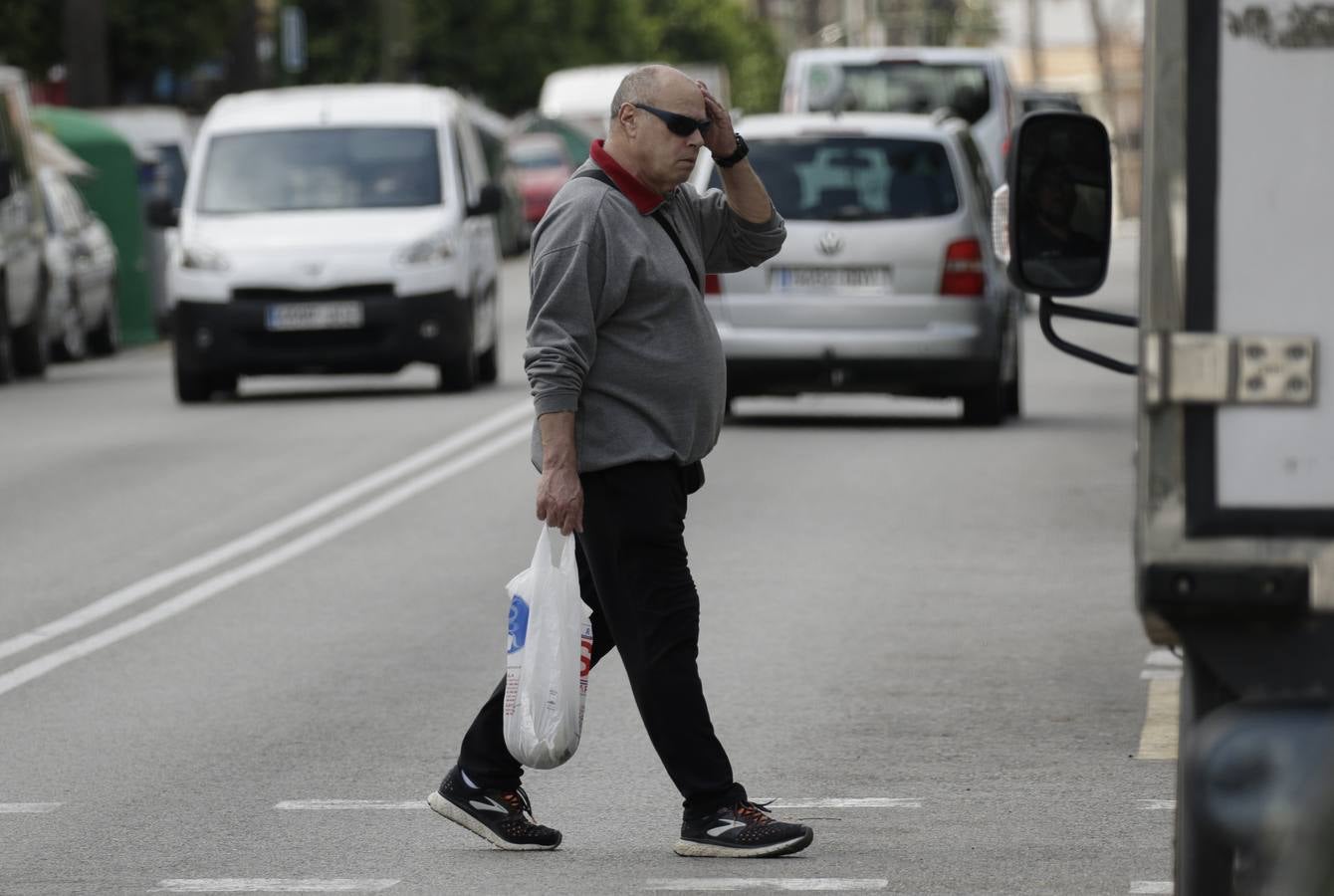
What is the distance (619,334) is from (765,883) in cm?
117

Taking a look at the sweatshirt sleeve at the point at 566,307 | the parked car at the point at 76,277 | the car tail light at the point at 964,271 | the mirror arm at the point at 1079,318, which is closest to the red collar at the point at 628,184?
the sweatshirt sleeve at the point at 566,307

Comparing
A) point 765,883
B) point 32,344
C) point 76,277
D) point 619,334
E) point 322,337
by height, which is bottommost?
point 32,344

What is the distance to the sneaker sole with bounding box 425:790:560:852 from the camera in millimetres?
Answer: 7078

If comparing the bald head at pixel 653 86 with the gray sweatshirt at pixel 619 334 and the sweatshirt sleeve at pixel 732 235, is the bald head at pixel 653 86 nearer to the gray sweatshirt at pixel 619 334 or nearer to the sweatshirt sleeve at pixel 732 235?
the gray sweatshirt at pixel 619 334

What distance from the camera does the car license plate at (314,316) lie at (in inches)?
818

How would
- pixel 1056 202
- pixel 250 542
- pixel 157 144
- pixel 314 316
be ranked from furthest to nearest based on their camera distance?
pixel 157 144, pixel 314 316, pixel 250 542, pixel 1056 202

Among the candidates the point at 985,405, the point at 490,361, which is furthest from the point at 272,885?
the point at 490,361

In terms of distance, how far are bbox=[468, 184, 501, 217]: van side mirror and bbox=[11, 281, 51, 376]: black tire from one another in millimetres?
5109

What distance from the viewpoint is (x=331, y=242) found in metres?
20.9

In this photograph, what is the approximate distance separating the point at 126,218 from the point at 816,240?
15.7 meters

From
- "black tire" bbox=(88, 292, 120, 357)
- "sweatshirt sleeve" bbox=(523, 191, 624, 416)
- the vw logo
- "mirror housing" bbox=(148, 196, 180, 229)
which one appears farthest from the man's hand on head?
"black tire" bbox=(88, 292, 120, 357)

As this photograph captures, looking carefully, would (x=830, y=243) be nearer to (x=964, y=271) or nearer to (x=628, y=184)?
(x=964, y=271)

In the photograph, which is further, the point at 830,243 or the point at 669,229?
the point at 830,243

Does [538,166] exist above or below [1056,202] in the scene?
below
